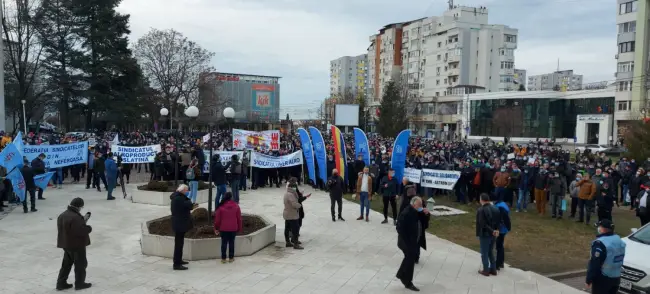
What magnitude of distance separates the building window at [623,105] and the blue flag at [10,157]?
6252 cm

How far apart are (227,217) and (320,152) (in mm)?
11137

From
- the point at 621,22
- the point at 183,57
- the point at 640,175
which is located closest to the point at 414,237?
the point at 640,175

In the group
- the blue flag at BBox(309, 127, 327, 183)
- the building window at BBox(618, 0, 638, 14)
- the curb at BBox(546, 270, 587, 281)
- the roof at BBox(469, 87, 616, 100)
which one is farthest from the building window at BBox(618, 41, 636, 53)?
the curb at BBox(546, 270, 587, 281)

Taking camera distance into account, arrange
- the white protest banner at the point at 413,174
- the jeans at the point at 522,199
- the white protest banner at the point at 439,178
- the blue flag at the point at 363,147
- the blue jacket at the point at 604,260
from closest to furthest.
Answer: the blue jacket at the point at 604,260, the jeans at the point at 522,199, the white protest banner at the point at 439,178, the white protest banner at the point at 413,174, the blue flag at the point at 363,147

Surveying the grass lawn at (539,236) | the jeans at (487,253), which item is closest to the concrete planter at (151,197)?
the grass lawn at (539,236)

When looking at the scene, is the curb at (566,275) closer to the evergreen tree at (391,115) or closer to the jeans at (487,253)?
the jeans at (487,253)

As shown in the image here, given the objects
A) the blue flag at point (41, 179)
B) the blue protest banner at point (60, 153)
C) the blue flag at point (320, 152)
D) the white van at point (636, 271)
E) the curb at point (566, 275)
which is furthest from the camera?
the blue flag at point (320, 152)

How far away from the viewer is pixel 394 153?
18.3 metres

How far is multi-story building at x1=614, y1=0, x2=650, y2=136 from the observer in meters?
53.6

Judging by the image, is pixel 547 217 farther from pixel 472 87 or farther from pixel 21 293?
pixel 472 87

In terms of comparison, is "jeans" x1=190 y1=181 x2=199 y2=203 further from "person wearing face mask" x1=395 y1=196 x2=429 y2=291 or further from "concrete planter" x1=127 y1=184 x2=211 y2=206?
"person wearing face mask" x1=395 y1=196 x2=429 y2=291

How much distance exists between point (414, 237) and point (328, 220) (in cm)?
640

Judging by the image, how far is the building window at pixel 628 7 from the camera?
56094mm

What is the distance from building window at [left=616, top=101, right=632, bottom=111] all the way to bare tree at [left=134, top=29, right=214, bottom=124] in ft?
164
